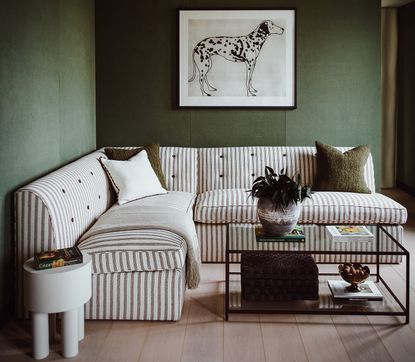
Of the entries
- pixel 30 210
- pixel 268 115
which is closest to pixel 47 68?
pixel 30 210

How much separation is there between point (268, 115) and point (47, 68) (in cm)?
217

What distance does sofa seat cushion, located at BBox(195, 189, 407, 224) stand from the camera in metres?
4.39

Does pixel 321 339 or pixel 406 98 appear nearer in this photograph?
pixel 321 339

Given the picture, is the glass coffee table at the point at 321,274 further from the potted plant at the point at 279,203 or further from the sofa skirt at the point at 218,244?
the sofa skirt at the point at 218,244

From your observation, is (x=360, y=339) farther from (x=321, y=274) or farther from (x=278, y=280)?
(x=321, y=274)

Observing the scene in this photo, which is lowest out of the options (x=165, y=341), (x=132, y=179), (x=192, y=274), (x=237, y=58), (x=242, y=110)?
(x=165, y=341)

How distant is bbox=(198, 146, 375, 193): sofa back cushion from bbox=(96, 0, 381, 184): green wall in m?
0.33

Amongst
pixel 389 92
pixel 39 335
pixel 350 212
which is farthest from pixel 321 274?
pixel 389 92

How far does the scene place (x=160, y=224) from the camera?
11.9ft

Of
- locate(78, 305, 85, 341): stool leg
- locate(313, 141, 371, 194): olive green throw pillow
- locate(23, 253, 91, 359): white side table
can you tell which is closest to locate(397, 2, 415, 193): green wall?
locate(313, 141, 371, 194): olive green throw pillow

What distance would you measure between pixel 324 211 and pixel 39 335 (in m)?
2.29

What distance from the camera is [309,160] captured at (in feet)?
16.9

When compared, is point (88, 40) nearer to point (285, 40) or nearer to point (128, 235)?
point (285, 40)

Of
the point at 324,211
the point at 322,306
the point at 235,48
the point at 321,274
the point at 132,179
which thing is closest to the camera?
the point at 322,306
